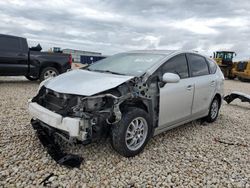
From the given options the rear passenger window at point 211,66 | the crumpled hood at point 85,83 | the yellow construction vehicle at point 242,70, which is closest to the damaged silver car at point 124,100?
the crumpled hood at point 85,83

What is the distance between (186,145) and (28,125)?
286 cm

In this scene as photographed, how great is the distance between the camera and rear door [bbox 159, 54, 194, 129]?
3.77m

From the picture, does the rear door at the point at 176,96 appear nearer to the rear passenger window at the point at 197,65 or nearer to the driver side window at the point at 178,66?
the driver side window at the point at 178,66

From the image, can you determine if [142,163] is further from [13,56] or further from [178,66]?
[13,56]

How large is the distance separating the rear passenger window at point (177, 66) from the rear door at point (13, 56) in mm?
6740

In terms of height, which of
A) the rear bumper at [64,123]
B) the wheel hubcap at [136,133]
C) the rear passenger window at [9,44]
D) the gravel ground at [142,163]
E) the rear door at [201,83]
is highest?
the rear passenger window at [9,44]

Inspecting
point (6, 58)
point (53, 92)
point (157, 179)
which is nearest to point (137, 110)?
point (157, 179)

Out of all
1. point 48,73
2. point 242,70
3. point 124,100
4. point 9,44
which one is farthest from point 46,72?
point 242,70

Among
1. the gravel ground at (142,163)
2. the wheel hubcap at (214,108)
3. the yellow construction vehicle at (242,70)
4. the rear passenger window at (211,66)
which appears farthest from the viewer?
the yellow construction vehicle at (242,70)

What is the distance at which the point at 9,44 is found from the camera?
8.83 metres

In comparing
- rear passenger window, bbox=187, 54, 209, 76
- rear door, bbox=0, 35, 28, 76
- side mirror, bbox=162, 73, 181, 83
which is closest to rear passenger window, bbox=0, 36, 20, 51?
rear door, bbox=0, 35, 28, 76

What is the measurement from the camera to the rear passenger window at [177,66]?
12.9ft

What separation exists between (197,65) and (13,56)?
6916mm

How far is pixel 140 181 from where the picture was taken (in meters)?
2.85
